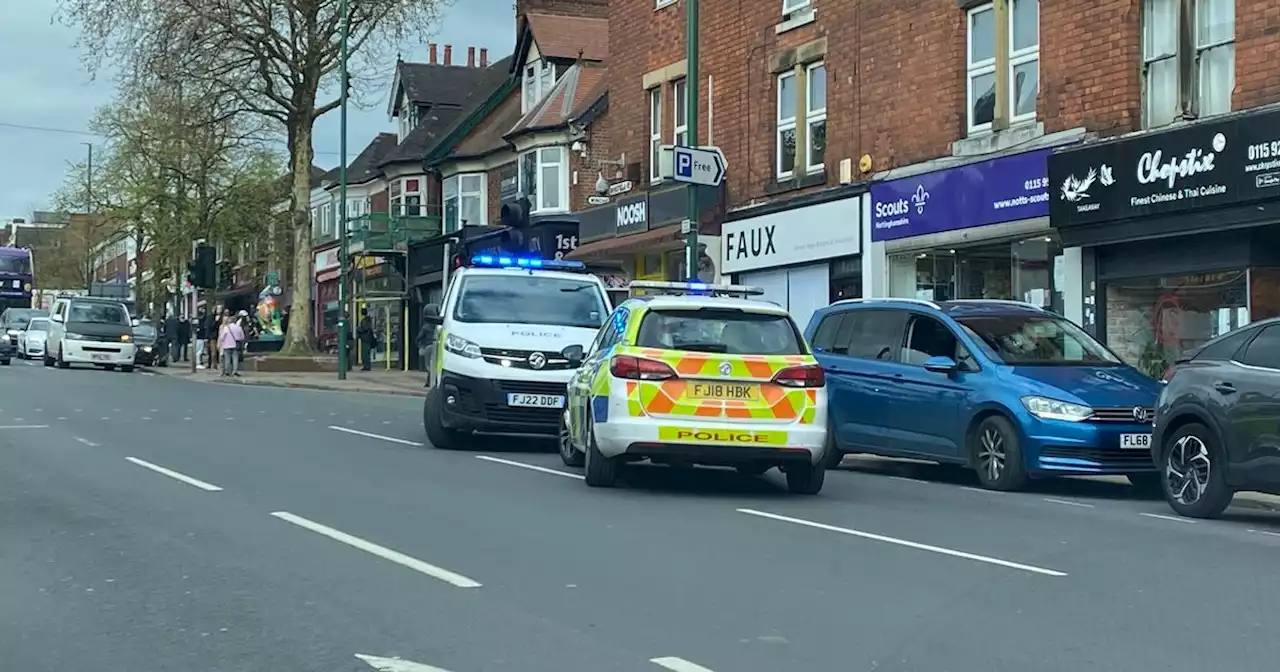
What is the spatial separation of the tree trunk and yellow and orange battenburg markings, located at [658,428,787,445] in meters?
31.5

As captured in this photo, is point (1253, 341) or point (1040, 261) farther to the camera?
point (1040, 261)

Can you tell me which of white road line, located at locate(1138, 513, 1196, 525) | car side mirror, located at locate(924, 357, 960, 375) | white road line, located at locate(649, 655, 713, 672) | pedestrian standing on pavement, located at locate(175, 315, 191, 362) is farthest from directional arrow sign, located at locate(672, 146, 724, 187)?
pedestrian standing on pavement, located at locate(175, 315, 191, 362)

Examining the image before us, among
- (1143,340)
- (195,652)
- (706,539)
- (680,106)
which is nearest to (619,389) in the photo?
(706,539)

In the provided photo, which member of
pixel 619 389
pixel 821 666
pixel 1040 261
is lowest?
pixel 821 666

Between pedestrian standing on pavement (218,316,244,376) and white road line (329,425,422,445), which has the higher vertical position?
pedestrian standing on pavement (218,316,244,376)

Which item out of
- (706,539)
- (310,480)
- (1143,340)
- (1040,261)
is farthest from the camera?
(1040,261)

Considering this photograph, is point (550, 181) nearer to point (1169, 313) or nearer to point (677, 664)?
point (1169, 313)

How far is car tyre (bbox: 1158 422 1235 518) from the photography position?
446 inches

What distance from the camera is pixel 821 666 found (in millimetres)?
6184

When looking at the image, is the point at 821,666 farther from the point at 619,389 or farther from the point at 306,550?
the point at 619,389

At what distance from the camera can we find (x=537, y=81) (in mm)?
42219

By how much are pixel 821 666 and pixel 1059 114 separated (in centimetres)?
1557

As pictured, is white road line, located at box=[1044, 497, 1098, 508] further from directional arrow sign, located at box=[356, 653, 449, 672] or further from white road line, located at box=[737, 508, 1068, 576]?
directional arrow sign, located at box=[356, 653, 449, 672]

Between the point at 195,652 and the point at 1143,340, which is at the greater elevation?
the point at 1143,340
